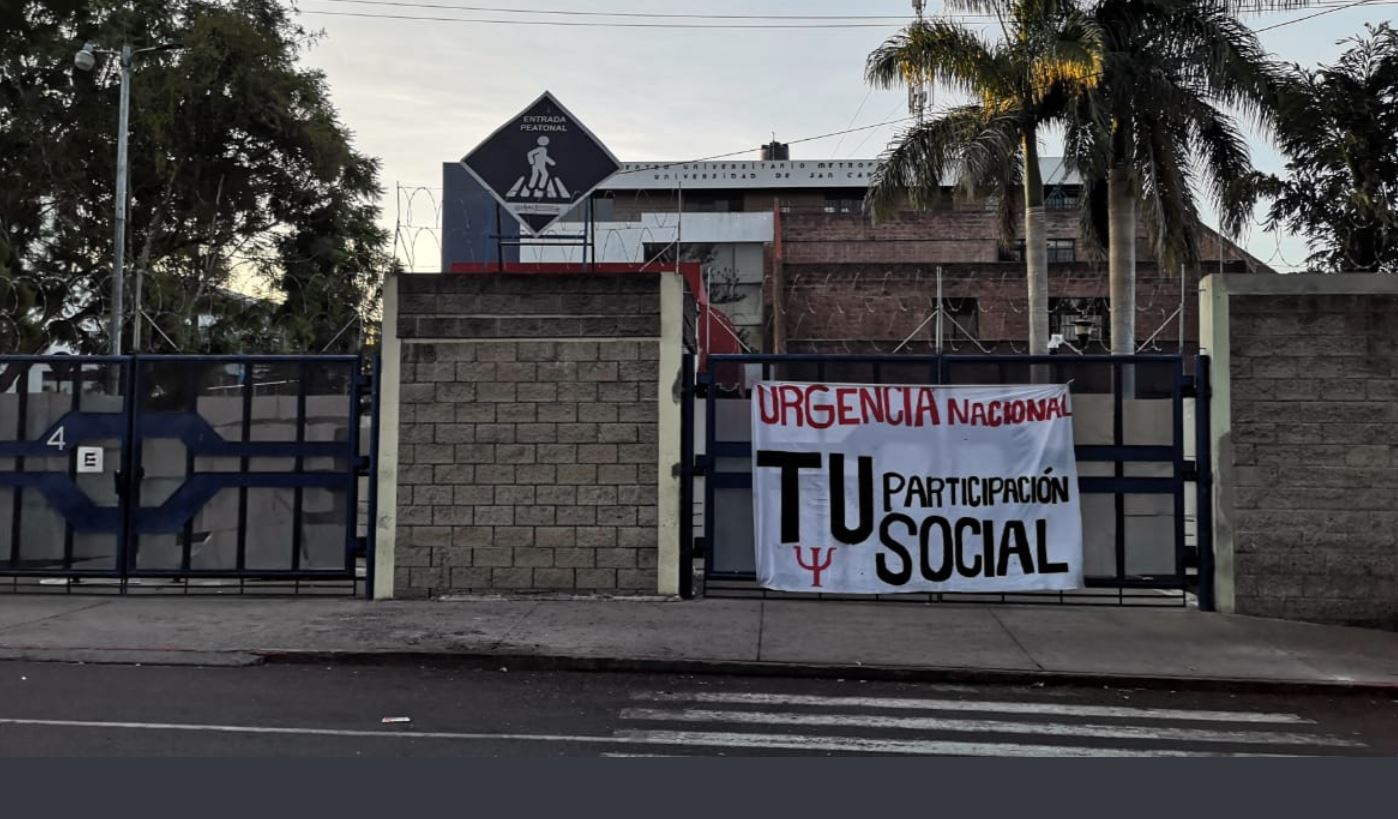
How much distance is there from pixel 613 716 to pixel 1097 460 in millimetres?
5911

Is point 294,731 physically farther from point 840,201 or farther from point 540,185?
point 840,201

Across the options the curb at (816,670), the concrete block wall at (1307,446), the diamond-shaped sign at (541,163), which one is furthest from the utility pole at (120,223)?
the concrete block wall at (1307,446)

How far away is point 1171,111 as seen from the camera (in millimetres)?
18234

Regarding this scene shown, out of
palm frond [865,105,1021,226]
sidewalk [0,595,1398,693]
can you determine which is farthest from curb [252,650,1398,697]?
palm frond [865,105,1021,226]

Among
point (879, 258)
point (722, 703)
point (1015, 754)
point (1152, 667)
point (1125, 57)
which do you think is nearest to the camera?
point (1015, 754)

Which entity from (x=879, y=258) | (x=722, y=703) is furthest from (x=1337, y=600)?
(x=879, y=258)

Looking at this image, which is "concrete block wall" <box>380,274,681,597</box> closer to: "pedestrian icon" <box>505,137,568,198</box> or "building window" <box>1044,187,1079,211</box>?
"pedestrian icon" <box>505,137,568,198</box>

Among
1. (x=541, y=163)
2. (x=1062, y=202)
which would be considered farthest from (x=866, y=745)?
(x=1062, y=202)

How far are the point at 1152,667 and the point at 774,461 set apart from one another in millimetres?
3884

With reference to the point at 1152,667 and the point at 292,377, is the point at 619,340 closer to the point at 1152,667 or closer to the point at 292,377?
the point at 292,377

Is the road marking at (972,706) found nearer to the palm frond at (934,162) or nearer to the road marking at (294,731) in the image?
the road marking at (294,731)

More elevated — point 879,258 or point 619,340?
point 879,258

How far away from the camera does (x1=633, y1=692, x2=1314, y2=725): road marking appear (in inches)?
302

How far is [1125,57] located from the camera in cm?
1802
